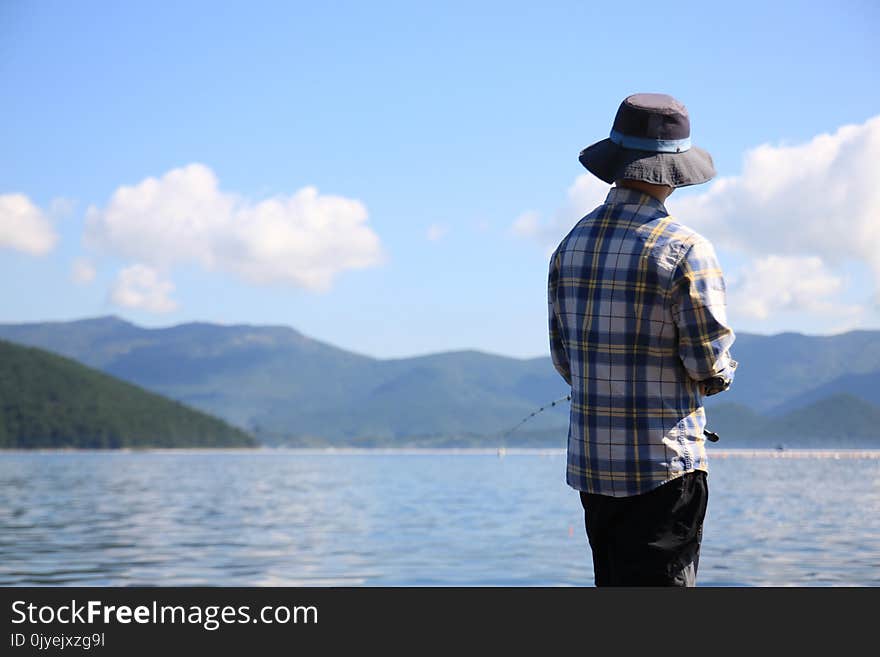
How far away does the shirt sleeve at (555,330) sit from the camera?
13.0 ft

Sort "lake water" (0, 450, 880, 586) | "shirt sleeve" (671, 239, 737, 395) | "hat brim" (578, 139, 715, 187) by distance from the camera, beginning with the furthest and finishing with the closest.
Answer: "lake water" (0, 450, 880, 586) < "hat brim" (578, 139, 715, 187) < "shirt sleeve" (671, 239, 737, 395)

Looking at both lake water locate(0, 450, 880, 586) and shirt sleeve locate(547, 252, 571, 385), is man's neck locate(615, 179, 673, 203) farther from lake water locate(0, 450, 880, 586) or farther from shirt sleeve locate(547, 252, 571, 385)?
lake water locate(0, 450, 880, 586)

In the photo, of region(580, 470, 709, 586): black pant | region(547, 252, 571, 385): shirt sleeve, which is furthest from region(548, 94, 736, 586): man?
region(547, 252, 571, 385): shirt sleeve

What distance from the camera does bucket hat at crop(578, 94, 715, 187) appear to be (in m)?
3.80

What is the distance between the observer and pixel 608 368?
3.65 meters

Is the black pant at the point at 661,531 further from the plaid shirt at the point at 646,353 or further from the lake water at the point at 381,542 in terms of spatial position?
the lake water at the point at 381,542

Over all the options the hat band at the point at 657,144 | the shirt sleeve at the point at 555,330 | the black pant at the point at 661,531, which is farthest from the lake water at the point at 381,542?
the hat band at the point at 657,144

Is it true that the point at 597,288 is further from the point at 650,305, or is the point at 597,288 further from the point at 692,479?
the point at 692,479

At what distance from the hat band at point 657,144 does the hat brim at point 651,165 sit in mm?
14

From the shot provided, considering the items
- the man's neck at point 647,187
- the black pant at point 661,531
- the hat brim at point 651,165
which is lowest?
the black pant at point 661,531

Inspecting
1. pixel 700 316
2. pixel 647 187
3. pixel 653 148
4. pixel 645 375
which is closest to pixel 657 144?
pixel 653 148

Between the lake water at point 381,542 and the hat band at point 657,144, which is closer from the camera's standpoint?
the hat band at point 657,144
